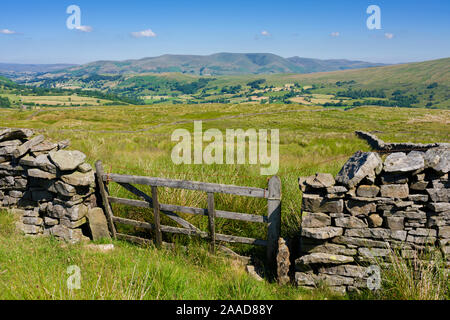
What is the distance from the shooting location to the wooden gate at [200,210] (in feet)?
17.3

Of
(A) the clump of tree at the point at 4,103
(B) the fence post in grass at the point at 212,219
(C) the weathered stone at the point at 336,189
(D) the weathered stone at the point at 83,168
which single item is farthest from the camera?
(A) the clump of tree at the point at 4,103

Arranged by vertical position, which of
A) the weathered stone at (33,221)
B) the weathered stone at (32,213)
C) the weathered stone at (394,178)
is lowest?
the weathered stone at (33,221)

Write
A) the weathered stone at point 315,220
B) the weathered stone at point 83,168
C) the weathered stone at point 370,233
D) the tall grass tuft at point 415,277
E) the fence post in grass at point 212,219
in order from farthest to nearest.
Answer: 1. the weathered stone at point 83,168
2. the fence post in grass at point 212,219
3. the weathered stone at point 315,220
4. the weathered stone at point 370,233
5. the tall grass tuft at point 415,277

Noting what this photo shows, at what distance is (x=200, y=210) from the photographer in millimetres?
5695

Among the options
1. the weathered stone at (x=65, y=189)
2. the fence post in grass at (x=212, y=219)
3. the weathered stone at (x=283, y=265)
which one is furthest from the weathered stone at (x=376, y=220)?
the weathered stone at (x=65, y=189)

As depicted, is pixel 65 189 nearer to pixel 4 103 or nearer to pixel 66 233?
pixel 66 233

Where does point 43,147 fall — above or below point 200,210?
above

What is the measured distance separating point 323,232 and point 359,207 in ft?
2.40

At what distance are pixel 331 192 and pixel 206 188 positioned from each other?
2343 millimetres

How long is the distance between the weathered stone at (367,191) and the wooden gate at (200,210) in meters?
1.37

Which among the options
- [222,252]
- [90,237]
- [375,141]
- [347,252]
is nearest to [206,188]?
[222,252]

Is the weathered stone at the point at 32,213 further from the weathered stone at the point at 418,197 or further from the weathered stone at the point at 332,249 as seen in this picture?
the weathered stone at the point at 418,197

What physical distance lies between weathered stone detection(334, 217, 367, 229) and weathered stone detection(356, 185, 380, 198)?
0.45m

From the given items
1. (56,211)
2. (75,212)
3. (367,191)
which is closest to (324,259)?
(367,191)
